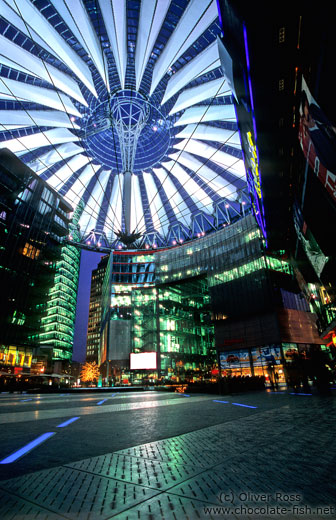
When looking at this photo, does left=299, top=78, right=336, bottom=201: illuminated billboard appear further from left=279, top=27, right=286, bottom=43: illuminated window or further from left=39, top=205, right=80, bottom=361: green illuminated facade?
left=39, top=205, right=80, bottom=361: green illuminated facade

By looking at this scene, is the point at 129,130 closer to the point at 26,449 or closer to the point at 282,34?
the point at 282,34

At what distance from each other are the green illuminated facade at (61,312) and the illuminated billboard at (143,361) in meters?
46.8

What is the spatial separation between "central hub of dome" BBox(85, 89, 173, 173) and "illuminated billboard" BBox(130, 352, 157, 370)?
3598 cm

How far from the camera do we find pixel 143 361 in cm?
5047

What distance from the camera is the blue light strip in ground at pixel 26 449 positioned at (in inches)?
129

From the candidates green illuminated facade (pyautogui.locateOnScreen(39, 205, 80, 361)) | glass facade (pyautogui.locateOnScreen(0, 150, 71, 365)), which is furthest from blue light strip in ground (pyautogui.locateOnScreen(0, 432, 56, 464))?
green illuminated facade (pyautogui.locateOnScreen(39, 205, 80, 361))

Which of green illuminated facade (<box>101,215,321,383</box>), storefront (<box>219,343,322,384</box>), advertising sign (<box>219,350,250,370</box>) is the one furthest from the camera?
advertising sign (<box>219,350,250,370</box>)

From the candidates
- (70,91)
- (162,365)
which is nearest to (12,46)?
(70,91)

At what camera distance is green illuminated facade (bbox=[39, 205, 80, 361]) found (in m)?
89.5

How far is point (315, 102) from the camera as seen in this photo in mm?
8383

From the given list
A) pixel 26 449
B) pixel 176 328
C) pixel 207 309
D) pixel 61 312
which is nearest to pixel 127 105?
pixel 176 328

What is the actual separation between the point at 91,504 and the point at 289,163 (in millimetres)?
17095

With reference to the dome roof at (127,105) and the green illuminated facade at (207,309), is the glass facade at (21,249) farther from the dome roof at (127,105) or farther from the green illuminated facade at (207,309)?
the green illuminated facade at (207,309)

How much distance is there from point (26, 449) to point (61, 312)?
101272 millimetres
